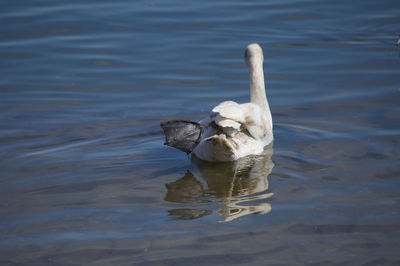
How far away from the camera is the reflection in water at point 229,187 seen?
6.27 m

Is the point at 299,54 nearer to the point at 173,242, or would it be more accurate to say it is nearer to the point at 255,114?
the point at 255,114

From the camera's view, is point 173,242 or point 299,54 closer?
point 173,242

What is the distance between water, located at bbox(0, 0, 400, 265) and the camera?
5.63 meters

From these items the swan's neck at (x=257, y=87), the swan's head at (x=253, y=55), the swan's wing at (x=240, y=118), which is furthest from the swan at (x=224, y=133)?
the swan's head at (x=253, y=55)

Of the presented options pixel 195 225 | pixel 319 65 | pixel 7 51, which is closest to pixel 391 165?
pixel 195 225

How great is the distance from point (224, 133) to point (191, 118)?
2083 millimetres

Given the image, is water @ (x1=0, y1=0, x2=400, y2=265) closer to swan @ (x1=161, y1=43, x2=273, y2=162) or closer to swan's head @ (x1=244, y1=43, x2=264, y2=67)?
swan @ (x1=161, y1=43, x2=273, y2=162)

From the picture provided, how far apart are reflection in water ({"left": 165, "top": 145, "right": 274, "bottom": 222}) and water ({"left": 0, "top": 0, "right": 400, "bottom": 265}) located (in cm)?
3

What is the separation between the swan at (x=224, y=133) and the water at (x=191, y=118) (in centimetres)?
22

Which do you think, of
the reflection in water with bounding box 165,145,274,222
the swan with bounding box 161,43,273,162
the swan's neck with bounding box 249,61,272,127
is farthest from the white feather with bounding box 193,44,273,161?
the swan's neck with bounding box 249,61,272,127

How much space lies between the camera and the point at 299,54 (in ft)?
42.7

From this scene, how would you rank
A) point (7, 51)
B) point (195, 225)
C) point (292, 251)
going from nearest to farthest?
point (292, 251) < point (195, 225) < point (7, 51)

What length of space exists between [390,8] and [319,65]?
4.89 m

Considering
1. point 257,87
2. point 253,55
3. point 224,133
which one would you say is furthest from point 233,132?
point 253,55
